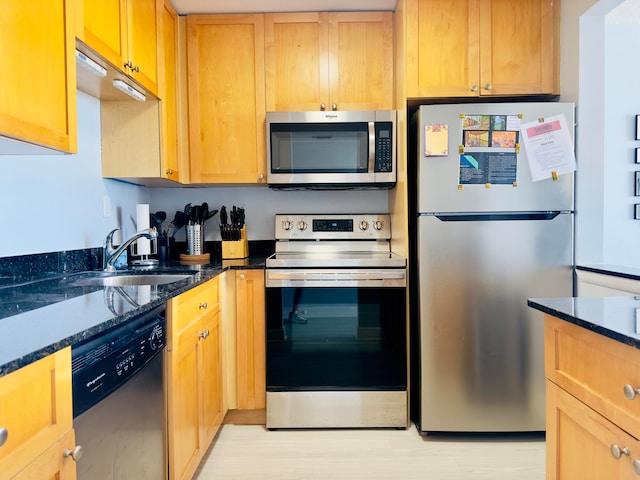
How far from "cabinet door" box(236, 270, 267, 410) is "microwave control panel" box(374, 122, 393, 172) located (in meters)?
0.88

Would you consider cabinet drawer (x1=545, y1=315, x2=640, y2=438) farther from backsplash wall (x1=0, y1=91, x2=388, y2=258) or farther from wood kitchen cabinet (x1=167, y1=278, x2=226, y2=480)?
backsplash wall (x1=0, y1=91, x2=388, y2=258)

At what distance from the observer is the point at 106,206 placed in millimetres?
2141

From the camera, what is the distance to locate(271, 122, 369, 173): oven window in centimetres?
233

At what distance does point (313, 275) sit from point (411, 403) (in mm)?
898

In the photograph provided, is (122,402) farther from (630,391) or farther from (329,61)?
(329,61)

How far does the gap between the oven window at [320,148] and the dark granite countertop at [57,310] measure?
2.97 feet

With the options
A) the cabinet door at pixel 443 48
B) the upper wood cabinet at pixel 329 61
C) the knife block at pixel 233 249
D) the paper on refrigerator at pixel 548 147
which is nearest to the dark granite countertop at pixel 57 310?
the knife block at pixel 233 249

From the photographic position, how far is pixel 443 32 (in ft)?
7.11

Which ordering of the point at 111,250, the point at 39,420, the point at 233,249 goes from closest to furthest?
the point at 39,420
the point at 111,250
the point at 233,249

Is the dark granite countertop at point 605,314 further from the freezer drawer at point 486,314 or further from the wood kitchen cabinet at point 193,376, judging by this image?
the wood kitchen cabinet at point 193,376

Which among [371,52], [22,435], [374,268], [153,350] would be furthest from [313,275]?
[22,435]

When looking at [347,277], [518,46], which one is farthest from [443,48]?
[347,277]

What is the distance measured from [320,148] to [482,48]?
98 centimetres

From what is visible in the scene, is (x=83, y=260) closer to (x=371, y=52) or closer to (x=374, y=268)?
(x=374, y=268)
